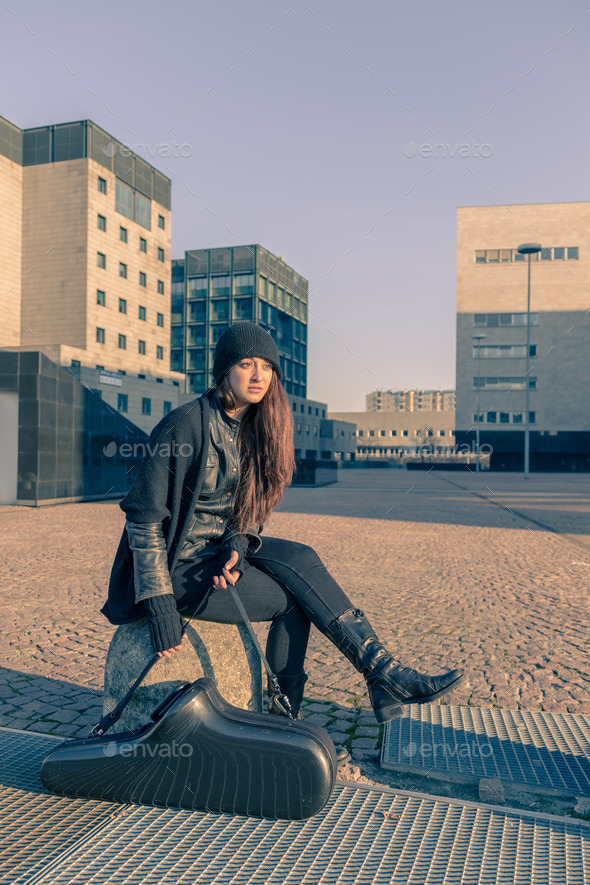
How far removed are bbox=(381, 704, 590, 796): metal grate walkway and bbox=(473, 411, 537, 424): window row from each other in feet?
174

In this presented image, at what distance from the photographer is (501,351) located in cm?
5516

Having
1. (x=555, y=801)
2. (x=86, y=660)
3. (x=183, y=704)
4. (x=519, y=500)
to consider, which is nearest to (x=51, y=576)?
(x=86, y=660)

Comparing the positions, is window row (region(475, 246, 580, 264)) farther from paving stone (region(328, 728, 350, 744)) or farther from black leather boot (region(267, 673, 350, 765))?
black leather boot (region(267, 673, 350, 765))

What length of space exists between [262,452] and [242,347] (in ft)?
1.48

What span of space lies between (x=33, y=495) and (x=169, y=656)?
1482 centimetres

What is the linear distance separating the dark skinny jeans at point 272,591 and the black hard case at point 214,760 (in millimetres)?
336

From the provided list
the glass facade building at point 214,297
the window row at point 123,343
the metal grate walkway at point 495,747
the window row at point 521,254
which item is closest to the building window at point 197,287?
the glass facade building at point 214,297

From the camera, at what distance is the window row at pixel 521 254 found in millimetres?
55062

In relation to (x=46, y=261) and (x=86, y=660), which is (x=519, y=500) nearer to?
(x=86, y=660)

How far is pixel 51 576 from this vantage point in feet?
23.3

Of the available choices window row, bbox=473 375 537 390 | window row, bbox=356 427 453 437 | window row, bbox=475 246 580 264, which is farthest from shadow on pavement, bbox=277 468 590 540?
window row, bbox=356 427 453 437

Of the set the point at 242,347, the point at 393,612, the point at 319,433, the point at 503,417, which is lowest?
the point at 393,612

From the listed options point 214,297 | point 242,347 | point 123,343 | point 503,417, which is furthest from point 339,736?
point 214,297

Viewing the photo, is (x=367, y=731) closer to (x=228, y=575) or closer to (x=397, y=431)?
(x=228, y=575)
